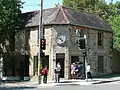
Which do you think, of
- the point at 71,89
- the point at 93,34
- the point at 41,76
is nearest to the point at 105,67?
the point at 93,34

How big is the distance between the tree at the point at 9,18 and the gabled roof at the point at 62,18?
115cm

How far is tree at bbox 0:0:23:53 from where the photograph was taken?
123 ft

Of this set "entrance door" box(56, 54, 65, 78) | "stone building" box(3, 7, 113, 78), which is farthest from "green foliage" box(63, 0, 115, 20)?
"entrance door" box(56, 54, 65, 78)

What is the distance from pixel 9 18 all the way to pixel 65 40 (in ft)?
21.5

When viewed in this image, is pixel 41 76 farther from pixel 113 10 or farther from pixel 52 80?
pixel 113 10

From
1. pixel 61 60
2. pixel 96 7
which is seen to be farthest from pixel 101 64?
pixel 96 7

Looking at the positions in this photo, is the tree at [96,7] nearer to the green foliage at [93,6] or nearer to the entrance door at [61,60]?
the green foliage at [93,6]

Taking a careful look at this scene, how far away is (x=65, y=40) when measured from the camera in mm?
35562

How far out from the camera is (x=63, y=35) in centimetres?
3566

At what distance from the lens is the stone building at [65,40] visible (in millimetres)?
35625

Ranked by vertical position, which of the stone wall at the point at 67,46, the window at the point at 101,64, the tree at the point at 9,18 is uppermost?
the tree at the point at 9,18

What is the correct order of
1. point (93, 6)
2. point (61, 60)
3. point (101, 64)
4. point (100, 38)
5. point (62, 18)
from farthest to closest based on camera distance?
point (93, 6) → point (100, 38) → point (101, 64) → point (62, 18) → point (61, 60)

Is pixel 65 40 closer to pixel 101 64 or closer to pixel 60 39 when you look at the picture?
pixel 60 39

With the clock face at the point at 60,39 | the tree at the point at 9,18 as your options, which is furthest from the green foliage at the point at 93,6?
the clock face at the point at 60,39
